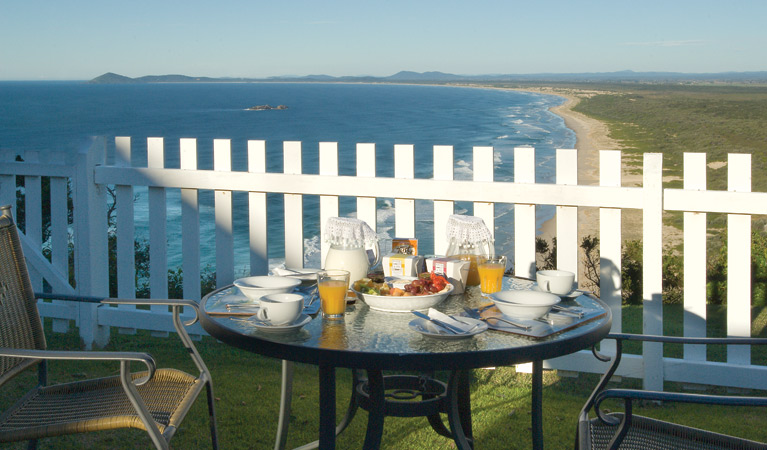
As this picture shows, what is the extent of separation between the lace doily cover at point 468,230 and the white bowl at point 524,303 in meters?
0.31

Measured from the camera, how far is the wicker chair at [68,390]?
6.53ft

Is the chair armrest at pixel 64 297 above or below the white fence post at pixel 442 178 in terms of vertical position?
below

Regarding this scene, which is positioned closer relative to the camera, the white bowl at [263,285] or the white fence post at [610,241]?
the white bowl at [263,285]

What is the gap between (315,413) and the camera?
11.1 feet

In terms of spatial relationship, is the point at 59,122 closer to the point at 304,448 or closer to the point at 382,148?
the point at 382,148

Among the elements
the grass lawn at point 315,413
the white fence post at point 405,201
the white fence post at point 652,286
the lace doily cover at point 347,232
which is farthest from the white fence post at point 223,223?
the white fence post at point 652,286

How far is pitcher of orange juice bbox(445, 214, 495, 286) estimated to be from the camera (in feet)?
7.88

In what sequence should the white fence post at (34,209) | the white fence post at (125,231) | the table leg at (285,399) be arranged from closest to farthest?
the table leg at (285,399) → the white fence post at (125,231) → the white fence post at (34,209)

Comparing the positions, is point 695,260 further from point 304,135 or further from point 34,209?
point 304,135

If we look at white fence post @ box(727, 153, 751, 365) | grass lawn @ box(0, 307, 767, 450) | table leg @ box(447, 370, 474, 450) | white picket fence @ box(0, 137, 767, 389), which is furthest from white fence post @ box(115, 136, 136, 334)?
white fence post @ box(727, 153, 751, 365)

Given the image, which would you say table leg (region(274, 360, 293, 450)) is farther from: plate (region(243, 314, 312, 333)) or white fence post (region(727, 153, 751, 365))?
white fence post (region(727, 153, 751, 365))

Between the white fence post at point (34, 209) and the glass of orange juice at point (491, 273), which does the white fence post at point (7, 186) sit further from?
the glass of orange juice at point (491, 273)

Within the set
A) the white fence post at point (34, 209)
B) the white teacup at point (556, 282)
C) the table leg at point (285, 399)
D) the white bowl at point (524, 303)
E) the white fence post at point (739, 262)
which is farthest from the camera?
the white fence post at point (34, 209)

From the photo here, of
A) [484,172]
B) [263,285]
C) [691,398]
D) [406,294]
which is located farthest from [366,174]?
[691,398]
